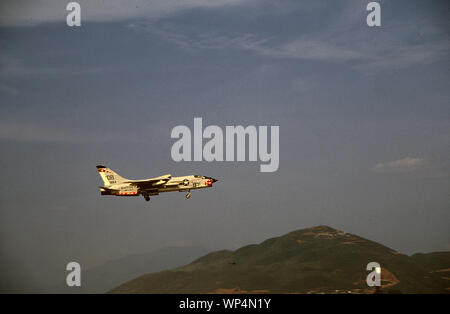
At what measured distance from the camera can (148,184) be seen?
137 meters

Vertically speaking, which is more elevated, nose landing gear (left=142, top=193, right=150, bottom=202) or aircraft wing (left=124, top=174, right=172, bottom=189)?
aircraft wing (left=124, top=174, right=172, bottom=189)

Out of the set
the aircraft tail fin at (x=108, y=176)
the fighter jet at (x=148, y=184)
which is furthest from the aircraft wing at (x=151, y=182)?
the aircraft tail fin at (x=108, y=176)

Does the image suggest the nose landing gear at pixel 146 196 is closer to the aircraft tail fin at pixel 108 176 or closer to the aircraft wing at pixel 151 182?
the aircraft wing at pixel 151 182

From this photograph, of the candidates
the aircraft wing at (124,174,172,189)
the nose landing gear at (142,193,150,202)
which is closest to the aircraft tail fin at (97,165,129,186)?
the aircraft wing at (124,174,172,189)

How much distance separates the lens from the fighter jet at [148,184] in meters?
136

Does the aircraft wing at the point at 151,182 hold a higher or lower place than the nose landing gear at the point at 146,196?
higher

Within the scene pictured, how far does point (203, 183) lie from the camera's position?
141m

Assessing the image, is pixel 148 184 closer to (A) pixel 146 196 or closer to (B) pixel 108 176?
(A) pixel 146 196

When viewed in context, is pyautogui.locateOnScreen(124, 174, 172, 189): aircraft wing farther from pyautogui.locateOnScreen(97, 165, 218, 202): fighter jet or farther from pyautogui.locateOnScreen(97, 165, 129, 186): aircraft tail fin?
pyautogui.locateOnScreen(97, 165, 129, 186): aircraft tail fin

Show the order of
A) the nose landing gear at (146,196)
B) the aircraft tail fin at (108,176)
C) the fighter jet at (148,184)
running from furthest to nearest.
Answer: the aircraft tail fin at (108,176)
the nose landing gear at (146,196)
the fighter jet at (148,184)

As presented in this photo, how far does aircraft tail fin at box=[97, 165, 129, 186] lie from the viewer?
140 m
